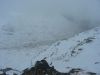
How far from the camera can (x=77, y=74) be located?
148875 millimetres

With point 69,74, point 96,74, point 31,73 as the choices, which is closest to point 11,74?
point 69,74

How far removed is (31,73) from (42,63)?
359 cm

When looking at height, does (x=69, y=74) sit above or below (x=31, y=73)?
above

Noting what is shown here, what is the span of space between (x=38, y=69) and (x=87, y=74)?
9543 centimetres

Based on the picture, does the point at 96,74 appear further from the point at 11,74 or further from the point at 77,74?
the point at 11,74

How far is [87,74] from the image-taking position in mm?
159875

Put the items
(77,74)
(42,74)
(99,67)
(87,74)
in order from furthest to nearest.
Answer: (99,67)
(87,74)
(77,74)
(42,74)

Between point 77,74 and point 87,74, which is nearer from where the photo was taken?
point 77,74

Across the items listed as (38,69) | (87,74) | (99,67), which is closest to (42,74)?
(38,69)

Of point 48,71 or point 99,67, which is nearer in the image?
point 48,71

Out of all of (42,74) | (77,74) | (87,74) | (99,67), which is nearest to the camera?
(42,74)

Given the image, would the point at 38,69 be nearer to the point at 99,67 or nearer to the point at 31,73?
the point at 31,73

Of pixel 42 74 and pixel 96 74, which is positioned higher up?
pixel 96 74

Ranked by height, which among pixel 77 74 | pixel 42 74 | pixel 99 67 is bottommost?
pixel 42 74
